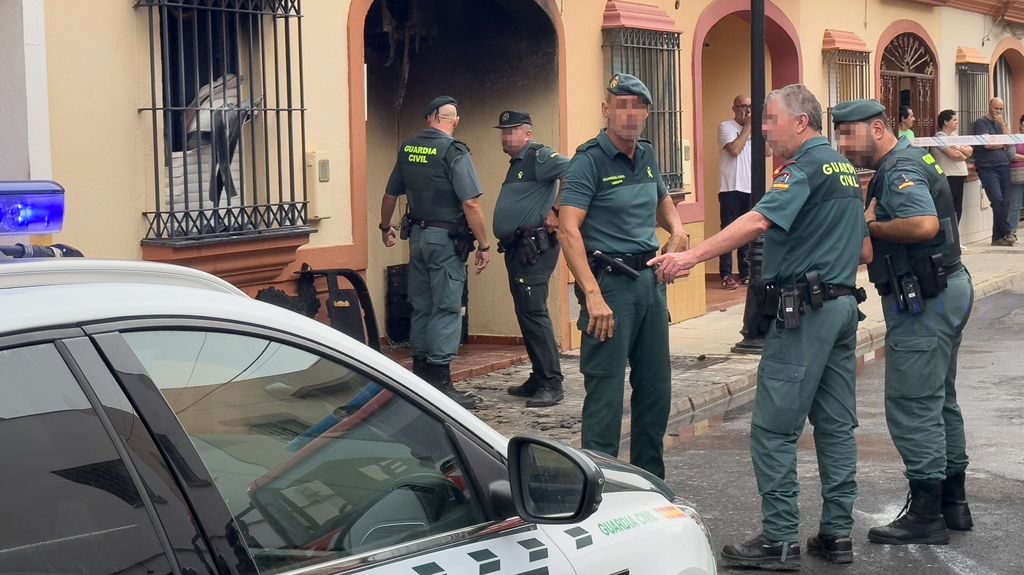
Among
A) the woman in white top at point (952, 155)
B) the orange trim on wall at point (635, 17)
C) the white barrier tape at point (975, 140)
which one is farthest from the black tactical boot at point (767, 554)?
the woman in white top at point (952, 155)

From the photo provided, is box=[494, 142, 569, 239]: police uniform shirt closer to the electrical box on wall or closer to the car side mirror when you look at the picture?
the electrical box on wall

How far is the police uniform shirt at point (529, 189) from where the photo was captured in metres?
8.77

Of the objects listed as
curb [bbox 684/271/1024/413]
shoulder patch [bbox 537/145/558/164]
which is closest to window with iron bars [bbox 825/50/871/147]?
curb [bbox 684/271/1024/413]

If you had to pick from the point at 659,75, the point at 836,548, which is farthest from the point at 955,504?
the point at 659,75

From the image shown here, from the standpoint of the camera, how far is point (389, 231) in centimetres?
893

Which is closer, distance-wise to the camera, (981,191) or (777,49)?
(777,49)

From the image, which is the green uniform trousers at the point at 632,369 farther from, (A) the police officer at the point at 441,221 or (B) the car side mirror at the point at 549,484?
(B) the car side mirror at the point at 549,484

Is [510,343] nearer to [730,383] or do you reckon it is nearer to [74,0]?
[730,383]

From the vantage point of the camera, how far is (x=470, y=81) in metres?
11.0

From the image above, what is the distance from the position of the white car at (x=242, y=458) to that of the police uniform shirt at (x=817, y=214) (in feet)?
7.75

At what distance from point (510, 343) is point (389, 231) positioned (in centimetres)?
243

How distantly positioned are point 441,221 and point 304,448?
19.8 feet

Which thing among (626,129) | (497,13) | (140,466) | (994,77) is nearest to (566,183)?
(626,129)

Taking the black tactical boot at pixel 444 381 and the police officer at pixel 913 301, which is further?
the black tactical boot at pixel 444 381
